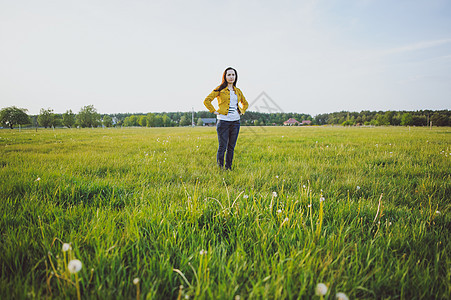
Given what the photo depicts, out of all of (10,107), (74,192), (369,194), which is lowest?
(369,194)

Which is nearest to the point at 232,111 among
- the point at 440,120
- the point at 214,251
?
the point at 214,251

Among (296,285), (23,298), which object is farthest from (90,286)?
(296,285)

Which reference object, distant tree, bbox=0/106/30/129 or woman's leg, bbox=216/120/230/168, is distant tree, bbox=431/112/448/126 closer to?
woman's leg, bbox=216/120/230/168

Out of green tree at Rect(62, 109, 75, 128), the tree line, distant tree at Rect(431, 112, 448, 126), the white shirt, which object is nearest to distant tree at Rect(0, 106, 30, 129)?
the tree line

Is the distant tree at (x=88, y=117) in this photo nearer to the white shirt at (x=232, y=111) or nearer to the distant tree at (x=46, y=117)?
the distant tree at (x=46, y=117)

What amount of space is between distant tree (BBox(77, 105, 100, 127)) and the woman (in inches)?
4020

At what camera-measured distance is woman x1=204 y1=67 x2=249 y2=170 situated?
189 inches

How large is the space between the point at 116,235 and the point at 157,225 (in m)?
0.36

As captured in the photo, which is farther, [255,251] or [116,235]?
[116,235]

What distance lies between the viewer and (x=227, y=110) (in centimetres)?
477

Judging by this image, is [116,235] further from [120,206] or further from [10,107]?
[10,107]

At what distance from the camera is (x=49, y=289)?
1.15 meters

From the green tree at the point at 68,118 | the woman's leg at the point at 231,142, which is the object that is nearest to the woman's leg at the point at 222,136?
the woman's leg at the point at 231,142

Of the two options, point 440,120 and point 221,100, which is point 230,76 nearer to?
point 221,100
